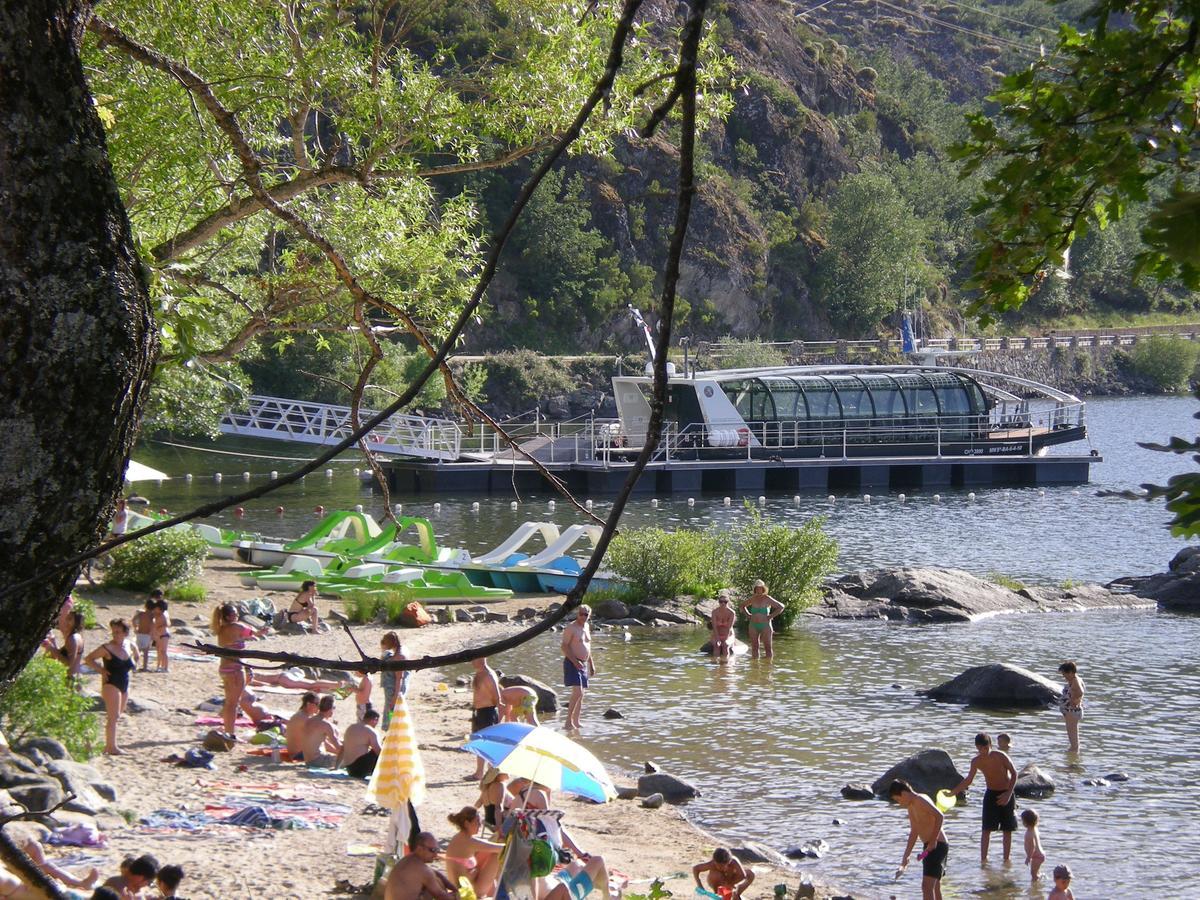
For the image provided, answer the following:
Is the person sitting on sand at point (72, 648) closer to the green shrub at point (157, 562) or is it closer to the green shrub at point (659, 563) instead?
the green shrub at point (157, 562)

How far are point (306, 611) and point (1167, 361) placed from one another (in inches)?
3188

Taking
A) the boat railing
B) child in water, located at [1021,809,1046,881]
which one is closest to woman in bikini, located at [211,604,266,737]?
child in water, located at [1021,809,1046,881]

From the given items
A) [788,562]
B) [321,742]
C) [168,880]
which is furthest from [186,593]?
[168,880]

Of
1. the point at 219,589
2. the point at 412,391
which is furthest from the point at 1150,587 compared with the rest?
the point at 412,391

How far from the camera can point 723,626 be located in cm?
1820

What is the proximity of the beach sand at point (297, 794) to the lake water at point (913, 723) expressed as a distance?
0.91m

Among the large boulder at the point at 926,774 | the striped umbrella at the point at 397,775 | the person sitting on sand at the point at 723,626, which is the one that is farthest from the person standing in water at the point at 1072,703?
the striped umbrella at the point at 397,775

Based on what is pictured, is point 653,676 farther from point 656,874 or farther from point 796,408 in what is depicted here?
point 796,408

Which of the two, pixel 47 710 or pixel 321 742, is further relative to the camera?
pixel 321 742

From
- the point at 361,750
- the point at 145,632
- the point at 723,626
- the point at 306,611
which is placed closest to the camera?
the point at 361,750

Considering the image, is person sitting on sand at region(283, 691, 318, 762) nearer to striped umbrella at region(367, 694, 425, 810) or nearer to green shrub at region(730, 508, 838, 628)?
Result: striped umbrella at region(367, 694, 425, 810)

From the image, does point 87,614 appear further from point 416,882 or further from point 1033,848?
point 1033,848

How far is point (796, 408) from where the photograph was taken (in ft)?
143

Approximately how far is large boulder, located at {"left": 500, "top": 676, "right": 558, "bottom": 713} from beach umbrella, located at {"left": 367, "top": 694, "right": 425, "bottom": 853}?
20.1 ft
